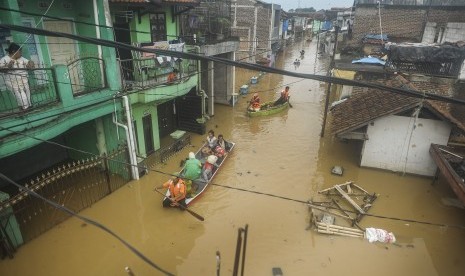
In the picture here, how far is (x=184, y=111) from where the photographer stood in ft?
57.7

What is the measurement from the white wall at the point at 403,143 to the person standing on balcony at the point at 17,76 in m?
13.0

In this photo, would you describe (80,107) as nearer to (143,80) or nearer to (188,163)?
(143,80)

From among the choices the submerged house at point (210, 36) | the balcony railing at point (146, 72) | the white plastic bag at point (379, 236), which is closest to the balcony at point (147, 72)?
the balcony railing at point (146, 72)

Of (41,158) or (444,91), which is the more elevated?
(444,91)

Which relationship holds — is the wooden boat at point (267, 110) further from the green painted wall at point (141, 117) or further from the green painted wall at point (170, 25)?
the green painted wall at point (141, 117)

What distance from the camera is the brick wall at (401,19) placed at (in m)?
24.1

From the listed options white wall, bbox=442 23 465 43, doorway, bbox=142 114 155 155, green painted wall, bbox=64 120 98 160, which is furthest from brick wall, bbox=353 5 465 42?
green painted wall, bbox=64 120 98 160

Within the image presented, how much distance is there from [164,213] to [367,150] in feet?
31.4

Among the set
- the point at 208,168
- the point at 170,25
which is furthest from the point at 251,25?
the point at 208,168

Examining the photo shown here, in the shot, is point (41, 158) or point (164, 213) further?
point (41, 158)

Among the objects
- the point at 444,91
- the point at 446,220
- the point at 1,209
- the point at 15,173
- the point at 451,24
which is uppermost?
the point at 451,24

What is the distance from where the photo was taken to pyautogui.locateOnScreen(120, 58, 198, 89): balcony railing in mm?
12224

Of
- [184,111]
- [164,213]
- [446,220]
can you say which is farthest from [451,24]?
[164,213]

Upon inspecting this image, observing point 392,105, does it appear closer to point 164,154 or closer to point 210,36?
point 164,154
